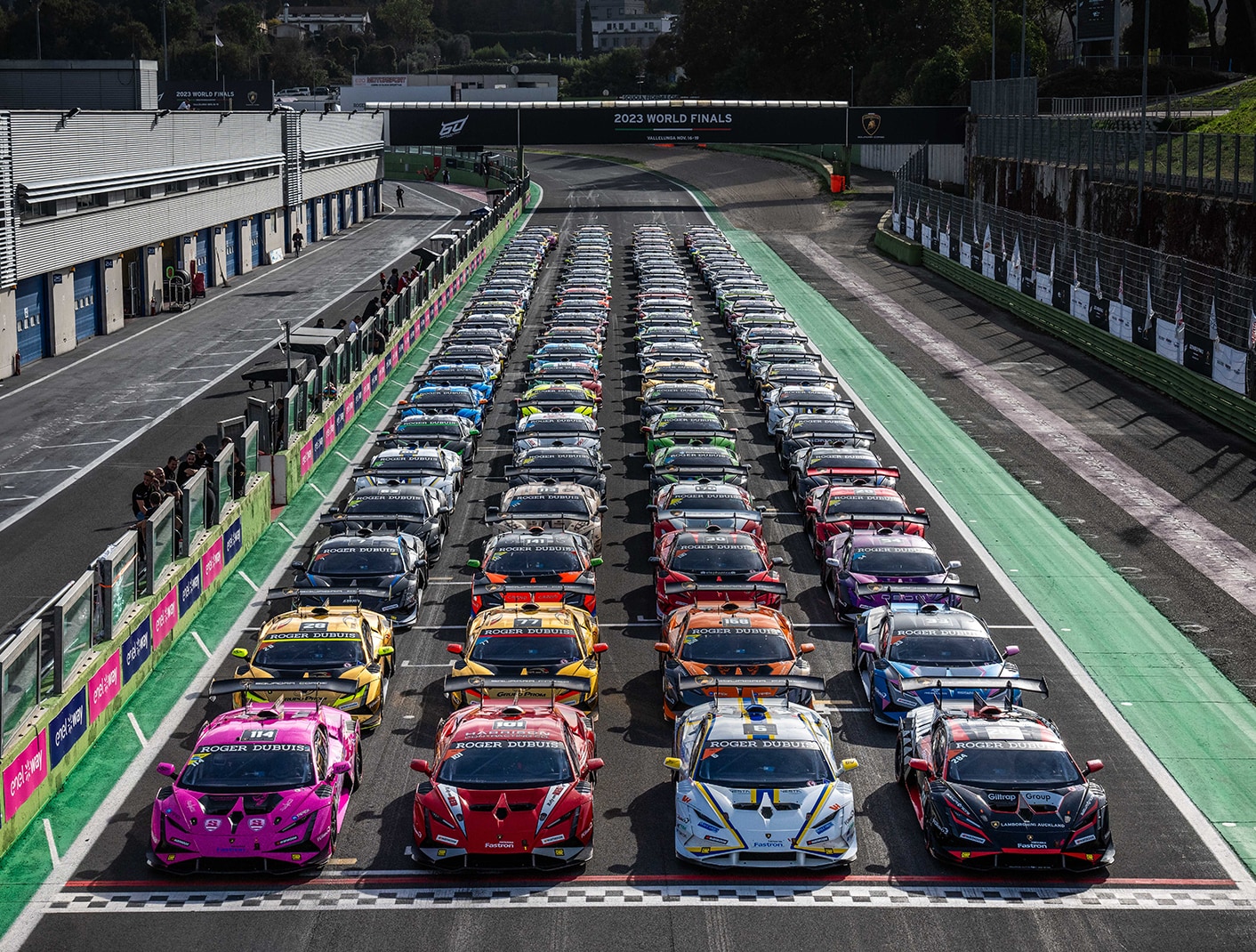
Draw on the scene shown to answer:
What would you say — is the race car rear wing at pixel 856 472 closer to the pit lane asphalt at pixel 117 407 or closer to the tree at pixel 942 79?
the pit lane asphalt at pixel 117 407

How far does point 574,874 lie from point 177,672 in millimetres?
8494

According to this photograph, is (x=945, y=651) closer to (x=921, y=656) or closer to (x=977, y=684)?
(x=921, y=656)

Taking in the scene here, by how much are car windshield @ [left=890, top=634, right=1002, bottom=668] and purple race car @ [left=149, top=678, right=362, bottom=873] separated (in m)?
7.30

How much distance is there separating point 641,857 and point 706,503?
38.1 ft

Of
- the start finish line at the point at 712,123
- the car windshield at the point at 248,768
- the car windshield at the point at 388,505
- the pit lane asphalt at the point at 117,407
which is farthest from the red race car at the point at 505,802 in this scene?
the start finish line at the point at 712,123

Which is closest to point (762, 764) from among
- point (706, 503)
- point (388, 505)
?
point (706, 503)

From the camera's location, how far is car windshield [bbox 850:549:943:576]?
79.5 feet

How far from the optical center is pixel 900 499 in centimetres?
2795

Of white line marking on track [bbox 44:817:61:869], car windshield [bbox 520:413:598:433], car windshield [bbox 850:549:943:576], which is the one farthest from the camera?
car windshield [bbox 520:413:598:433]

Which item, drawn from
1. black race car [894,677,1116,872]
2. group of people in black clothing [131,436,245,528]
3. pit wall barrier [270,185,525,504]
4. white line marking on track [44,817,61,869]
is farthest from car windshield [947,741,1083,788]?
pit wall barrier [270,185,525,504]

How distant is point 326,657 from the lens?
20234 mm

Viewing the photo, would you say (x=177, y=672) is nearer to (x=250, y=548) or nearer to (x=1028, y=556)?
(x=250, y=548)

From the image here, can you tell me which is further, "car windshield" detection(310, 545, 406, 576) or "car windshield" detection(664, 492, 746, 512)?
"car windshield" detection(664, 492, 746, 512)

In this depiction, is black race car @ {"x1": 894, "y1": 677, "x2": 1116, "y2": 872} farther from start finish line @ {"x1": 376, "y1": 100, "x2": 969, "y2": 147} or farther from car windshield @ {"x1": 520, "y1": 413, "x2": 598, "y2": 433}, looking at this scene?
start finish line @ {"x1": 376, "y1": 100, "x2": 969, "y2": 147}
